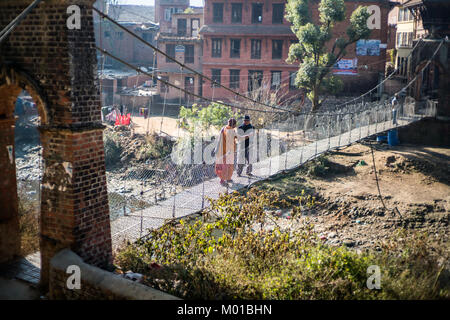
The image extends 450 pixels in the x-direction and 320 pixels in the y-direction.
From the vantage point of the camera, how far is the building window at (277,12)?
92.7 ft

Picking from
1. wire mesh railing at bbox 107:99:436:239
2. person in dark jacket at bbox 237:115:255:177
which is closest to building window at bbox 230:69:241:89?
wire mesh railing at bbox 107:99:436:239

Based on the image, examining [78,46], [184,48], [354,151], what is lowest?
[354,151]

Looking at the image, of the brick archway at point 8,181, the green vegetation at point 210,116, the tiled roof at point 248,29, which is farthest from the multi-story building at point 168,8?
the brick archway at point 8,181

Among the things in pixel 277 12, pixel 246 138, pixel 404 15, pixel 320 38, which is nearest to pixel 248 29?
pixel 277 12

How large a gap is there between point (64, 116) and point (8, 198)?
219 centimetres

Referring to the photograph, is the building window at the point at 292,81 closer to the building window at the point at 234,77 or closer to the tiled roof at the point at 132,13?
the building window at the point at 234,77

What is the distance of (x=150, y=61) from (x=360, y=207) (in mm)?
26098

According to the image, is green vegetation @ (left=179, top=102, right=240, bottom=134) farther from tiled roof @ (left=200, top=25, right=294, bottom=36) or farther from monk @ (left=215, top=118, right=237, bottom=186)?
tiled roof @ (left=200, top=25, right=294, bottom=36)

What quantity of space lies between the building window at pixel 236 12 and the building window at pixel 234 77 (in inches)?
125

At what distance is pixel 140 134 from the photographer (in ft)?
74.6

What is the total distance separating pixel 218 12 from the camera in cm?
2895
